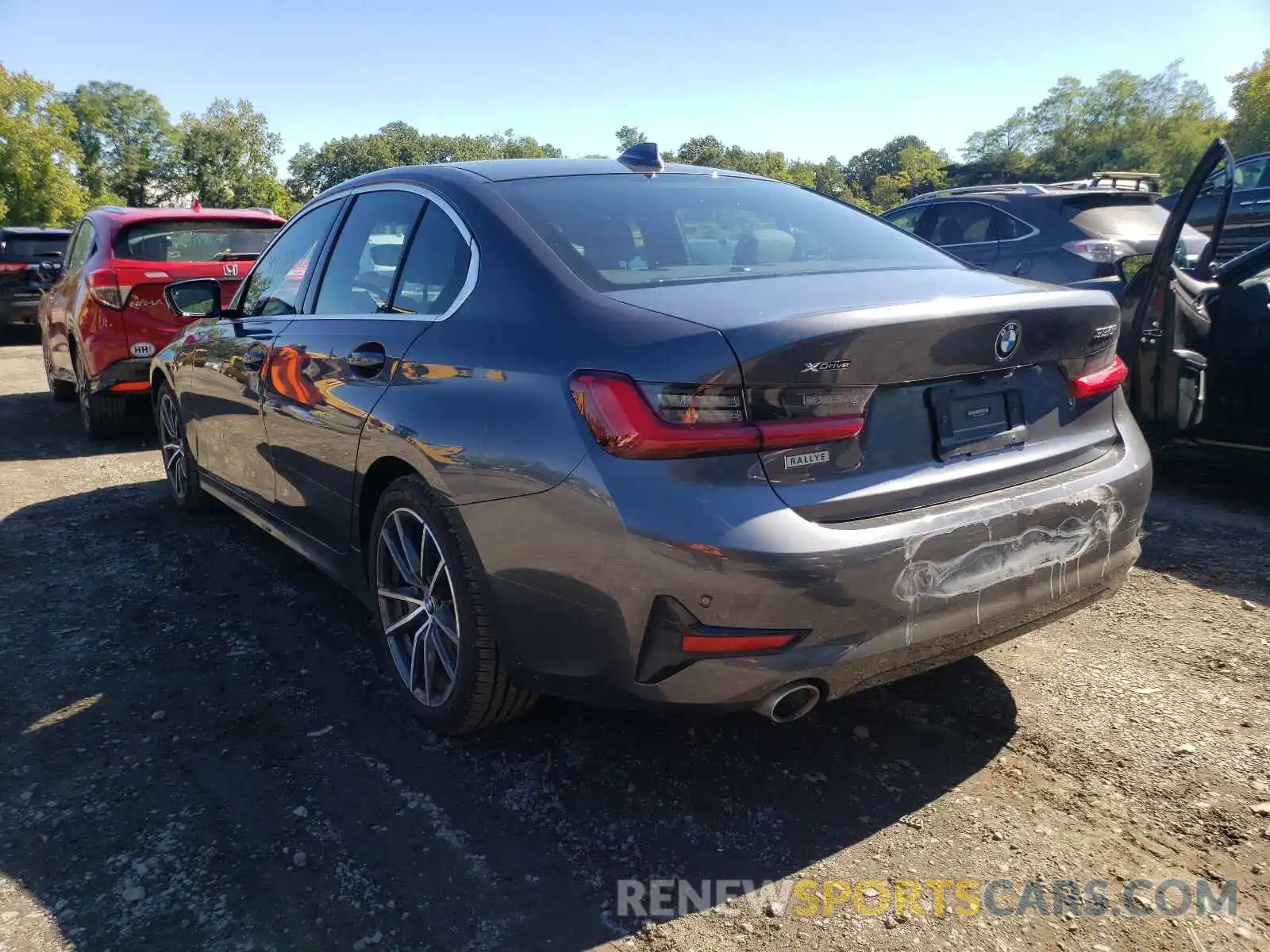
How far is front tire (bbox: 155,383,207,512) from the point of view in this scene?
17.7 feet

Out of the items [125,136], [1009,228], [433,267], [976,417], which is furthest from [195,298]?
[125,136]

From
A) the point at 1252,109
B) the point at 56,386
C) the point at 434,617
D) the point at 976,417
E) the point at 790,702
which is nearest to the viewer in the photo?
the point at 790,702

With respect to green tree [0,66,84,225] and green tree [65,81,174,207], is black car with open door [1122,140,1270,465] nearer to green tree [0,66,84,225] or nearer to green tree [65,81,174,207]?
green tree [0,66,84,225]

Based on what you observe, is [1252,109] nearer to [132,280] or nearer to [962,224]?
[962,224]

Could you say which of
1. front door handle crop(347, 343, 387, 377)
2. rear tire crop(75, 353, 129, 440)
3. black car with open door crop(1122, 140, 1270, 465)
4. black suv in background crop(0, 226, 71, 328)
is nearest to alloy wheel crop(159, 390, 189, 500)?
rear tire crop(75, 353, 129, 440)

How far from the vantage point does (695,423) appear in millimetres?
2230

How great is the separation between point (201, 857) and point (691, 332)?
182 cm

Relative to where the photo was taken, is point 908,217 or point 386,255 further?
point 908,217

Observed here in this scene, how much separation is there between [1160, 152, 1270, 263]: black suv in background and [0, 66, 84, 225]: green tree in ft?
128

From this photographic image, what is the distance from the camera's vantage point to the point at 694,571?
2.20 meters

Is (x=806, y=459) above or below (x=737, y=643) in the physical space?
above

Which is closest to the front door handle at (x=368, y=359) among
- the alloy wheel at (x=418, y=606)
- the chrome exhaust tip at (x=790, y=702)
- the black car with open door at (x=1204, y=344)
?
the alloy wheel at (x=418, y=606)

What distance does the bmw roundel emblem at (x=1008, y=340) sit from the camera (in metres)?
2.53

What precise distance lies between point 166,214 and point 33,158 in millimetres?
37500
